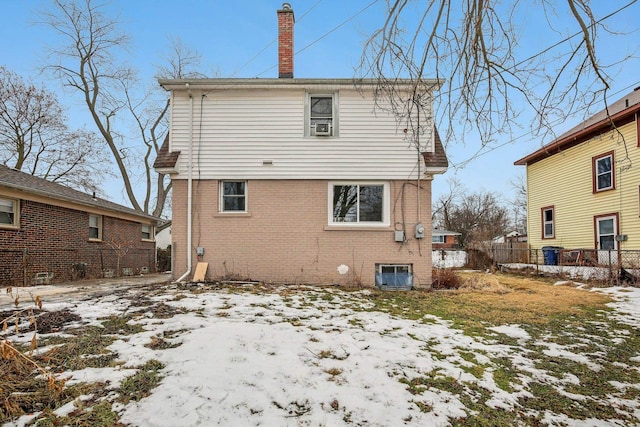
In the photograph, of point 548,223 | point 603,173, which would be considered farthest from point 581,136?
point 548,223

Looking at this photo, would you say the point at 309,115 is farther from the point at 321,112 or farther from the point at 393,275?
the point at 393,275

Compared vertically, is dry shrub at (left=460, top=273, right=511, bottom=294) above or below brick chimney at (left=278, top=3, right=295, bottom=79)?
below

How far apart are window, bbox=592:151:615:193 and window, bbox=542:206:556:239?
2768 mm

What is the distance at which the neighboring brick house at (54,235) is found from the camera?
32.7ft

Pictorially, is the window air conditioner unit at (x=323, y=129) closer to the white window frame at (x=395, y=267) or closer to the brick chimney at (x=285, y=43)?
the brick chimney at (x=285, y=43)

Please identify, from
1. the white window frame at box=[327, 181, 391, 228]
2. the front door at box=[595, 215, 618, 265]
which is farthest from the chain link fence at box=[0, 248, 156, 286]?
the front door at box=[595, 215, 618, 265]

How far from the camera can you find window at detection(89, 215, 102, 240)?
13828 mm

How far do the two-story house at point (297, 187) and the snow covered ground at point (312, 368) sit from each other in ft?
10.7

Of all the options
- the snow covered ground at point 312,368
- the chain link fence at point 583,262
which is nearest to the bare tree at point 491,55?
the snow covered ground at point 312,368

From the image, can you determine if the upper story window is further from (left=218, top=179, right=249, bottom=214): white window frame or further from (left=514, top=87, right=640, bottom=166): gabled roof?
(left=514, top=87, right=640, bottom=166): gabled roof

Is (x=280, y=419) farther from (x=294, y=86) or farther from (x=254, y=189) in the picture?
(x=294, y=86)

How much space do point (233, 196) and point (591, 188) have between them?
14.2m

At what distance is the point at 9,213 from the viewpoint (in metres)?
10.2

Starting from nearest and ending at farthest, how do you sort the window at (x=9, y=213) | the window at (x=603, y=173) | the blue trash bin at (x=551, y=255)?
the window at (x=9, y=213) → the window at (x=603, y=173) → the blue trash bin at (x=551, y=255)
